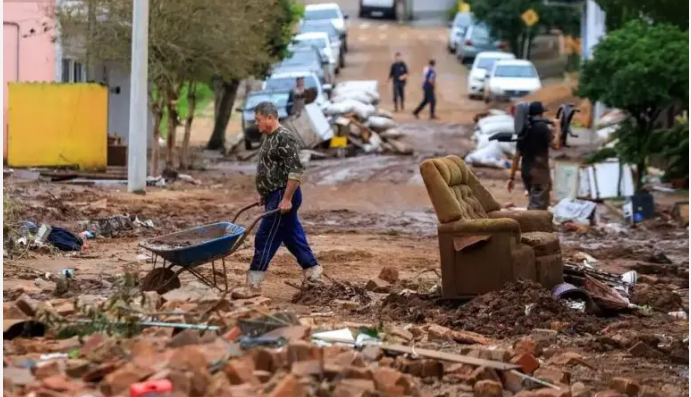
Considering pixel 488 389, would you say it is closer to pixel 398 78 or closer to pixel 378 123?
pixel 378 123

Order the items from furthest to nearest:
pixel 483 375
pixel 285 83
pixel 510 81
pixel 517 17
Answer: pixel 517 17 < pixel 510 81 < pixel 285 83 < pixel 483 375

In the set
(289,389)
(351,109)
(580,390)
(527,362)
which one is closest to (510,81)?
(351,109)

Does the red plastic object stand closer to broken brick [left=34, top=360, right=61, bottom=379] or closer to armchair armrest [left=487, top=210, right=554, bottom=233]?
broken brick [left=34, top=360, right=61, bottom=379]

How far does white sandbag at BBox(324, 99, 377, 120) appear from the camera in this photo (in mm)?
35094

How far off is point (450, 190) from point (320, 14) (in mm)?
44217

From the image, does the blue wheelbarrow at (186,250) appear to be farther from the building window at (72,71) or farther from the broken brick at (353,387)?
the building window at (72,71)

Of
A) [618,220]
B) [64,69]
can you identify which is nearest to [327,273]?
[618,220]

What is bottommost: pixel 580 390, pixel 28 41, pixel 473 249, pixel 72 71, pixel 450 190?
pixel 580 390

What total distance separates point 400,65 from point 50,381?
Result: 116 ft

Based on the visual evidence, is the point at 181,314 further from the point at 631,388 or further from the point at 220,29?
the point at 220,29

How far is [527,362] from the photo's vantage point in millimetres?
8656

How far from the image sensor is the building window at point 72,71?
30314 millimetres

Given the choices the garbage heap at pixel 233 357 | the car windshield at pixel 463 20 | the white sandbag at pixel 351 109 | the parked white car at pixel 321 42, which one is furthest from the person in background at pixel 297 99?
the garbage heap at pixel 233 357

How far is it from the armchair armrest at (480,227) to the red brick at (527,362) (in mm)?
3550
